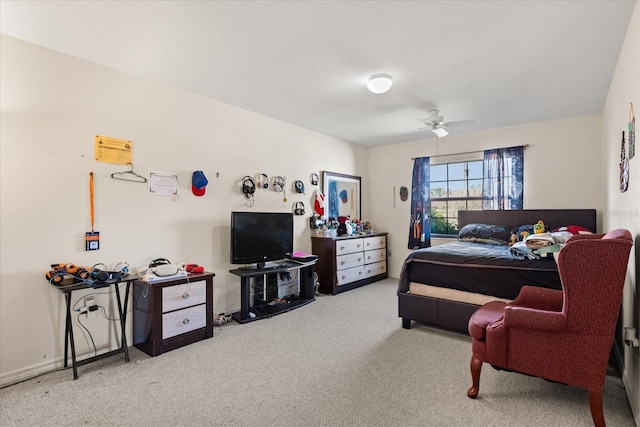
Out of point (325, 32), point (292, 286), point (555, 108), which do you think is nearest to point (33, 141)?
point (325, 32)

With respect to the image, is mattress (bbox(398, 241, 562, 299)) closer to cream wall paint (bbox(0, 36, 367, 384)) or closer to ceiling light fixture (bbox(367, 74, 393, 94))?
ceiling light fixture (bbox(367, 74, 393, 94))

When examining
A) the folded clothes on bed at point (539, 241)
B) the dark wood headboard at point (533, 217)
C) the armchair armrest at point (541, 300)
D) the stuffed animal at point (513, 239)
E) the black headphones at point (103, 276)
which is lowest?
the armchair armrest at point (541, 300)

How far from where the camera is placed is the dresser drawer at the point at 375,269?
5278 mm

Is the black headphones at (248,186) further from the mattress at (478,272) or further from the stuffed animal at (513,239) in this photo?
the stuffed animal at (513,239)

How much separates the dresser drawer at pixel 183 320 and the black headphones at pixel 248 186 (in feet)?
4.79

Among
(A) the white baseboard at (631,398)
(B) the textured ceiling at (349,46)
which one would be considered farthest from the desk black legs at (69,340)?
(A) the white baseboard at (631,398)

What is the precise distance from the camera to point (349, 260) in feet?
16.1

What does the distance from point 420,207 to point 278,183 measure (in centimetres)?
261

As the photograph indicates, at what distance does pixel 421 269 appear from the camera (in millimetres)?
3271

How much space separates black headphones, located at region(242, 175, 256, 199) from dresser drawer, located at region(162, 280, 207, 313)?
1285 millimetres

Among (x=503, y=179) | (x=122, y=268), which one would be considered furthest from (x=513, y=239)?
(x=122, y=268)

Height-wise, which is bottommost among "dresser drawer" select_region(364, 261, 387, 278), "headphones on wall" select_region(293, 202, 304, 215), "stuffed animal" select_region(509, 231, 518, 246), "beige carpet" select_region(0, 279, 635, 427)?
"beige carpet" select_region(0, 279, 635, 427)

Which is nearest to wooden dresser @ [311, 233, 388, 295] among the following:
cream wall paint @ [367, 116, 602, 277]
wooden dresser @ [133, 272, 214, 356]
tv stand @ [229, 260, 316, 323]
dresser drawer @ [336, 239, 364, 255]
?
dresser drawer @ [336, 239, 364, 255]

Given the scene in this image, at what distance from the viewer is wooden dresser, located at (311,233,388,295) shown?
469 cm
